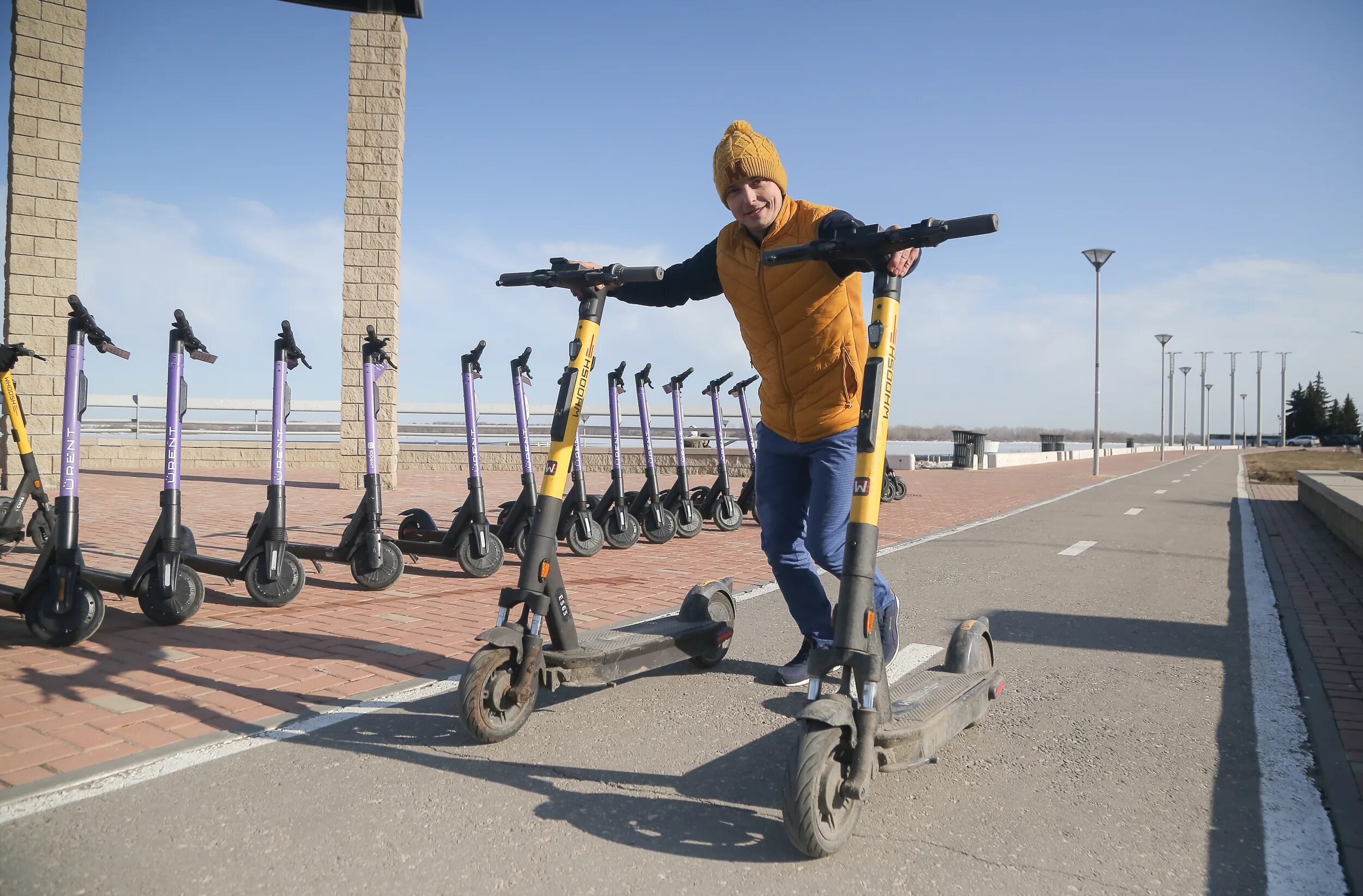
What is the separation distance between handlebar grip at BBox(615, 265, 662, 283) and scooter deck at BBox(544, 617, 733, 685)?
4.63ft

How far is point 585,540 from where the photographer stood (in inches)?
347

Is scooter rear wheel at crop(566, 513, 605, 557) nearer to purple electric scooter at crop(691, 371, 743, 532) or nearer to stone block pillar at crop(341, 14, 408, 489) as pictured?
purple electric scooter at crop(691, 371, 743, 532)

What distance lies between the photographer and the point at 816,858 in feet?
8.23

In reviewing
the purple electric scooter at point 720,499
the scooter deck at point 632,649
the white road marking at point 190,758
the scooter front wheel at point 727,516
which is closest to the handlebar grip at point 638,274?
the scooter deck at point 632,649

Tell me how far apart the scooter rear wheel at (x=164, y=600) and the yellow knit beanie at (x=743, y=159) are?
3899 millimetres

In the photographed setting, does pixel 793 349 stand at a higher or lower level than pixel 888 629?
higher

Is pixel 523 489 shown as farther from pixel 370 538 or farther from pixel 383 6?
pixel 383 6

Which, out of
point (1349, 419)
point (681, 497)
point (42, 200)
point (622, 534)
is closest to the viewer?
point (622, 534)

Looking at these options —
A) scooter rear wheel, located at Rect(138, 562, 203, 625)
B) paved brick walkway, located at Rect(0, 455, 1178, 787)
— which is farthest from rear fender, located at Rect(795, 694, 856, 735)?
scooter rear wheel, located at Rect(138, 562, 203, 625)

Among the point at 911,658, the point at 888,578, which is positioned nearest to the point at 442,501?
the point at 888,578

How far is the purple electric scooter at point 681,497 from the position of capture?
1055 centimetres

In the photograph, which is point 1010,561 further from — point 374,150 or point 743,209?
point 374,150

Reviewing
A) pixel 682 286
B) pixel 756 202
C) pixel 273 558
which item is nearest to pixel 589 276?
pixel 682 286

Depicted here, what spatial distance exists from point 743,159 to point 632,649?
1.90 metres
